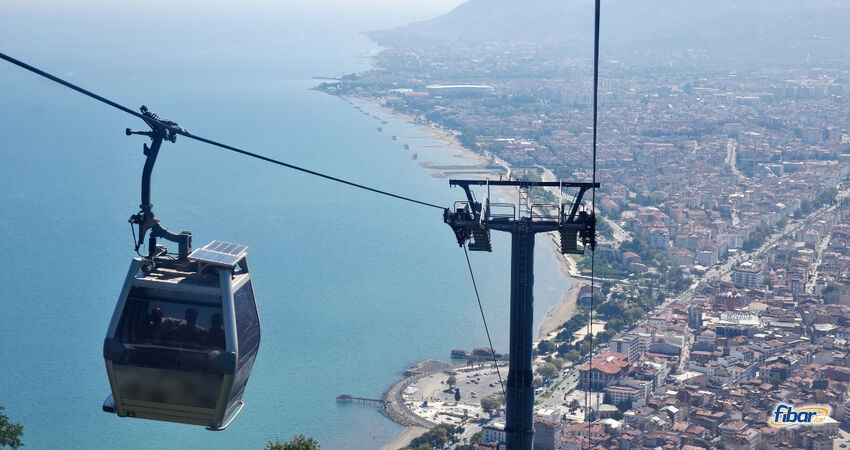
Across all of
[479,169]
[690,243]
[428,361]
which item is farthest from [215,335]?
[479,169]

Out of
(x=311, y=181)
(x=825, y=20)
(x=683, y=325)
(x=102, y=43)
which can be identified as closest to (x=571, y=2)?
(x=825, y=20)

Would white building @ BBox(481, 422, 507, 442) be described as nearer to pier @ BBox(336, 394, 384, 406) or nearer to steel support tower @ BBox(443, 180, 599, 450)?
pier @ BBox(336, 394, 384, 406)

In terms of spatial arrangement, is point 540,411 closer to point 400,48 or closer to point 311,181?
point 311,181

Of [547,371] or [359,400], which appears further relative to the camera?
[547,371]

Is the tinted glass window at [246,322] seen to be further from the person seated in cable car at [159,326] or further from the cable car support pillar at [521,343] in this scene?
the cable car support pillar at [521,343]

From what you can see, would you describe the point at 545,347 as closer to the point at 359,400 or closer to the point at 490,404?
the point at 490,404

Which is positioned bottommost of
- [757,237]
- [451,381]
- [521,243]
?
[757,237]
